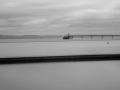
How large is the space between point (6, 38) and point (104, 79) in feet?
4.61

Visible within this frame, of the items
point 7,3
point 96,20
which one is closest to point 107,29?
point 96,20

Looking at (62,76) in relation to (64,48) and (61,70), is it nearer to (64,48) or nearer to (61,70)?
(61,70)

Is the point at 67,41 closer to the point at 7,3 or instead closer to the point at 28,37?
the point at 28,37

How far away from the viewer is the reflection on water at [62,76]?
1356 mm

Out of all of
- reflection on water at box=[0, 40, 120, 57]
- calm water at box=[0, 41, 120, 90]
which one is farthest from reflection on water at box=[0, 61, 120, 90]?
reflection on water at box=[0, 40, 120, 57]

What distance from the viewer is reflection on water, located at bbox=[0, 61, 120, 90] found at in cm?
136

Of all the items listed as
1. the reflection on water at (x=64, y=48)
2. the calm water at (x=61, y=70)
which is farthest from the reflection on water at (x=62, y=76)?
the reflection on water at (x=64, y=48)

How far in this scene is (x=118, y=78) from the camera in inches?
56.8

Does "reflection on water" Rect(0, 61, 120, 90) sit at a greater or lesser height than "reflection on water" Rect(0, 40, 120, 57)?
lesser

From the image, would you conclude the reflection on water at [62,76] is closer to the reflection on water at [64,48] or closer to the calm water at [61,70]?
the calm water at [61,70]

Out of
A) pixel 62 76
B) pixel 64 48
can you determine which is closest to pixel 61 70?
pixel 62 76

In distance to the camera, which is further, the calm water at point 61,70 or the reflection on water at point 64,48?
the reflection on water at point 64,48

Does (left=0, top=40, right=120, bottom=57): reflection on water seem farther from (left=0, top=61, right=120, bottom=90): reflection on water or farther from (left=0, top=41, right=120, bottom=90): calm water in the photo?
(left=0, top=61, right=120, bottom=90): reflection on water

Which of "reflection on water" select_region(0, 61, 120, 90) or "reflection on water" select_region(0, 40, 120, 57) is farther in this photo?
"reflection on water" select_region(0, 40, 120, 57)
